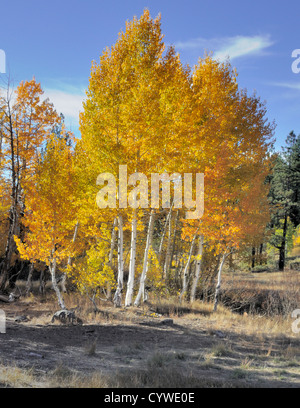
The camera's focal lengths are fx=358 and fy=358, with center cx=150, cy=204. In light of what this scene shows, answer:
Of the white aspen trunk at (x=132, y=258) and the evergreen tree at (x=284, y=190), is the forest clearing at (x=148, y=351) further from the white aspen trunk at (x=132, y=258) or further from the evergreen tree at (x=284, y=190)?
the evergreen tree at (x=284, y=190)

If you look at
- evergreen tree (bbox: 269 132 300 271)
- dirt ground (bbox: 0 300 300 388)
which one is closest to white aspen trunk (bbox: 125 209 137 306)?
dirt ground (bbox: 0 300 300 388)

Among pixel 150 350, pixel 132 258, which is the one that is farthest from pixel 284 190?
pixel 150 350

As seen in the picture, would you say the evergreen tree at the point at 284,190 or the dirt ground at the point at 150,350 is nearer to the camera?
the dirt ground at the point at 150,350

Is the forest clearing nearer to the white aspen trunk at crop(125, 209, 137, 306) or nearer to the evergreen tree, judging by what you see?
the white aspen trunk at crop(125, 209, 137, 306)

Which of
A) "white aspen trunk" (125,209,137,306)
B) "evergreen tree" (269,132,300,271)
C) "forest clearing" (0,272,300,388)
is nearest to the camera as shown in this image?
"forest clearing" (0,272,300,388)

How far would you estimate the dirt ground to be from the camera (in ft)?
21.9

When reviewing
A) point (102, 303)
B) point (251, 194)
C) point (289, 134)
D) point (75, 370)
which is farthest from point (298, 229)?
point (75, 370)

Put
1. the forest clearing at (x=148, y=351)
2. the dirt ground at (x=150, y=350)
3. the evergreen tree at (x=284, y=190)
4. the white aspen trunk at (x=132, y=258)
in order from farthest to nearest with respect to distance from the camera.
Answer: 1. the evergreen tree at (x=284, y=190)
2. the white aspen trunk at (x=132, y=258)
3. the dirt ground at (x=150, y=350)
4. the forest clearing at (x=148, y=351)

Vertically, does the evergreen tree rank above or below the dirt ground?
above

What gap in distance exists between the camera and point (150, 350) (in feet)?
27.9

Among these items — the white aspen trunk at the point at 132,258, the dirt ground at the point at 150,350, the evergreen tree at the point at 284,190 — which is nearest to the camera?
the dirt ground at the point at 150,350

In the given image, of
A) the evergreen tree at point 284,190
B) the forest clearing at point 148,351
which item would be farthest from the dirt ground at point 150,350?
the evergreen tree at point 284,190

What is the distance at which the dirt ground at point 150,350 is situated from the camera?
666cm

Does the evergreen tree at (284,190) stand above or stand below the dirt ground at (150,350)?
above
